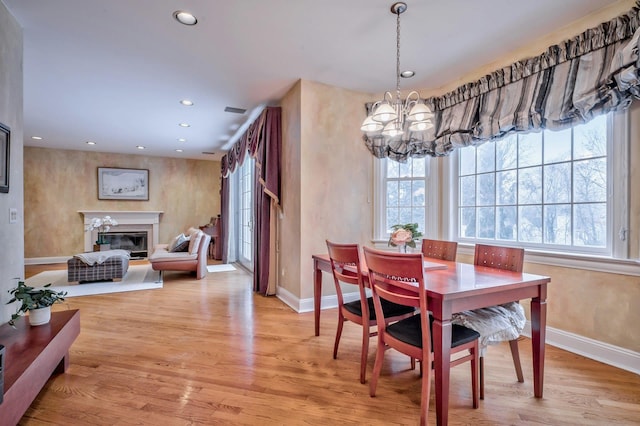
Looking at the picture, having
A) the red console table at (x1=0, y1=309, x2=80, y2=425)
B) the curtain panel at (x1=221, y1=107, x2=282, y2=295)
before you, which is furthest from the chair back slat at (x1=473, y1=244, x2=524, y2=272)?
the red console table at (x1=0, y1=309, x2=80, y2=425)

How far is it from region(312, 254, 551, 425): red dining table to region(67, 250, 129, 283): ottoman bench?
178 inches

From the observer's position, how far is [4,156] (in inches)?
82.9

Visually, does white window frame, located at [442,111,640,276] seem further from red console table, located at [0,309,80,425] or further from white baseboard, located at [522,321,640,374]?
red console table, located at [0,309,80,425]

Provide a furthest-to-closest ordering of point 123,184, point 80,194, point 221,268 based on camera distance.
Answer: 1. point 123,184
2. point 80,194
3. point 221,268

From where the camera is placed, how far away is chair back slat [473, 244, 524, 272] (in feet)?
7.03

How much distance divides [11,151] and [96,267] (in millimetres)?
3189

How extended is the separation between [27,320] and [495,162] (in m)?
4.21

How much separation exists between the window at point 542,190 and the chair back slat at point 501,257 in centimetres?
81

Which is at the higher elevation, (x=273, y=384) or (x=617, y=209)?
(x=617, y=209)

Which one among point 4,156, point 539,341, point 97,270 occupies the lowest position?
point 97,270

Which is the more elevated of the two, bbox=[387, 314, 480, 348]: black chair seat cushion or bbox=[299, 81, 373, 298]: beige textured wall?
bbox=[299, 81, 373, 298]: beige textured wall

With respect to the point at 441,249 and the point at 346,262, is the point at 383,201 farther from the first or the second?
the point at 346,262

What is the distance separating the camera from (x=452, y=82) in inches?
138

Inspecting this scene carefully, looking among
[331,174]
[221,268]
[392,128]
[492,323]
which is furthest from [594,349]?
[221,268]
